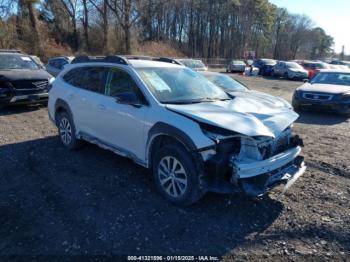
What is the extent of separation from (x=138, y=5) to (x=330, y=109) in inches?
1167

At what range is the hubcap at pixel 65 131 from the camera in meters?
6.08

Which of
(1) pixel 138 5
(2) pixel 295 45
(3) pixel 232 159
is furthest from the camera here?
(2) pixel 295 45

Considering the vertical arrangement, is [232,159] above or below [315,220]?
above

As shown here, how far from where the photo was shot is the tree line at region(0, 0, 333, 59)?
91.1 ft

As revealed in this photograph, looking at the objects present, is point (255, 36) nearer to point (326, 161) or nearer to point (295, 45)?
point (295, 45)

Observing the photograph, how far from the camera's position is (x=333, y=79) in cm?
1166

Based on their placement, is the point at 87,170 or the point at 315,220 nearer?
the point at 315,220

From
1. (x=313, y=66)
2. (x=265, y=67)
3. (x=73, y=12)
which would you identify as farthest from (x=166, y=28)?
(x=313, y=66)

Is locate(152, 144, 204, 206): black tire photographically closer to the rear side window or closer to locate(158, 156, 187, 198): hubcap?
locate(158, 156, 187, 198): hubcap

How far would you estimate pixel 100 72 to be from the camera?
5.36m

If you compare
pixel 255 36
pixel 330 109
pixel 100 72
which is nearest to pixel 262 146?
pixel 100 72

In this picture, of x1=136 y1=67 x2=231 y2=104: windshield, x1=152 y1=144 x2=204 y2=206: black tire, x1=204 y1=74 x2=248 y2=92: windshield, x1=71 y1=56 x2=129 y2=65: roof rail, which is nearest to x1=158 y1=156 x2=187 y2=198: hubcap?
x1=152 y1=144 x2=204 y2=206: black tire

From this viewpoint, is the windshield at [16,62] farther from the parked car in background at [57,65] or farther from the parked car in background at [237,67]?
the parked car in background at [237,67]

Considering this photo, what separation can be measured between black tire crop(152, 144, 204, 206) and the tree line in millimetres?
26573
